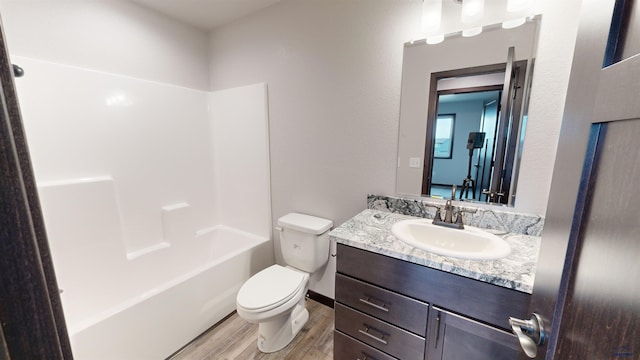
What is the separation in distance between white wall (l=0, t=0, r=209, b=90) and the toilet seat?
1.84 m

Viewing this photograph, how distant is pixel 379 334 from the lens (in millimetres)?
1124

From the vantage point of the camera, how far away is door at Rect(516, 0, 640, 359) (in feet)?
1.09

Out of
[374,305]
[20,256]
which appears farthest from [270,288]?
[20,256]

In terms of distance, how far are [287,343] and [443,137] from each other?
5.47 ft

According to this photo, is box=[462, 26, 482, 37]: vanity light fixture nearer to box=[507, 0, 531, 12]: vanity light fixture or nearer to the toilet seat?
box=[507, 0, 531, 12]: vanity light fixture

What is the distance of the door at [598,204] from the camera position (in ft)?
1.09

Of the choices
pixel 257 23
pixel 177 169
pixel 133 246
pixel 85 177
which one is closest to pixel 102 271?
pixel 133 246

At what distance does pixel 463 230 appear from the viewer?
1227 millimetres

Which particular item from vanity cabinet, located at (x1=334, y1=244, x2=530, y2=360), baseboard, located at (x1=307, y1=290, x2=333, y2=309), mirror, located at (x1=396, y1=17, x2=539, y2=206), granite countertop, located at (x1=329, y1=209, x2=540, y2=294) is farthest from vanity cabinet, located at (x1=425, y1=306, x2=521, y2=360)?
baseboard, located at (x1=307, y1=290, x2=333, y2=309)

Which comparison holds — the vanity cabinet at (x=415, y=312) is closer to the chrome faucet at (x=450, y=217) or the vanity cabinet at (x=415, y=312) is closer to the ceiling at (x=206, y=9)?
the chrome faucet at (x=450, y=217)

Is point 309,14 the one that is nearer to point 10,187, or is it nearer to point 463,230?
point 463,230

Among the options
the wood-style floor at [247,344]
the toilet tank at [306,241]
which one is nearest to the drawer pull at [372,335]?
the wood-style floor at [247,344]

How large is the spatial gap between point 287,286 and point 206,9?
2.20m

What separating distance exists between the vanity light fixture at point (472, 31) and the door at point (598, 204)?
0.87 m
